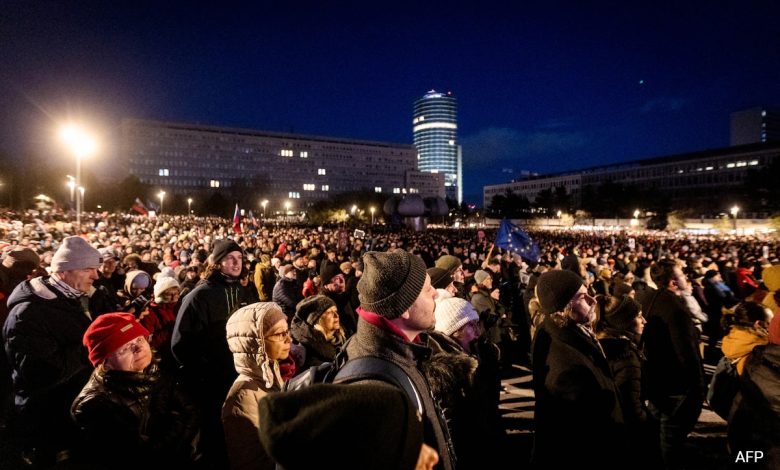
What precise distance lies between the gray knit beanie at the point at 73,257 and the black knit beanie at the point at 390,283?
273 centimetres

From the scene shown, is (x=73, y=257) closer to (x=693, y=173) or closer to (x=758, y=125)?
(x=693, y=173)

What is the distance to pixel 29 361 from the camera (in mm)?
3061

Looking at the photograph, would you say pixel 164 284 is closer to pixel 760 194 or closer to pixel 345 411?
pixel 345 411

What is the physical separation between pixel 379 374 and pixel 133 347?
5.80 ft

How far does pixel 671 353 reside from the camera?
3.89 meters

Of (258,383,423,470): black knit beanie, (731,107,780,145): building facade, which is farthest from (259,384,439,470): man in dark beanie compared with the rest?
(731,107,780,145): building facade

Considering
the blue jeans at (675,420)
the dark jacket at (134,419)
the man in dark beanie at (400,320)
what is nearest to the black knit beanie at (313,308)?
the dark jacket at (134,419)

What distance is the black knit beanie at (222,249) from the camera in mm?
4145

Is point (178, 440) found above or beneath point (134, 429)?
beneath

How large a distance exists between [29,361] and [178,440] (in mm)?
1315

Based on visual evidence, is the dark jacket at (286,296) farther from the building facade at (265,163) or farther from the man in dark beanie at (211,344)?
the building facade at (265,163)

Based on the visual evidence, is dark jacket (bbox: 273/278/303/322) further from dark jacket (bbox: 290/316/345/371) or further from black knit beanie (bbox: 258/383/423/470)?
black knit beanie (bbox: 258/383/423/470)

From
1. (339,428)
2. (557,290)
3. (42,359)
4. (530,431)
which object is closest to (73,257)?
(42,359)

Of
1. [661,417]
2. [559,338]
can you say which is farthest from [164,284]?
[661,417]
